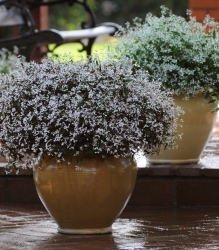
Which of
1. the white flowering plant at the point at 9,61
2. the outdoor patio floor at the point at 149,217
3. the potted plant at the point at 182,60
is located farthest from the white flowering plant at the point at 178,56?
the white flowering plant at the point at 9,61

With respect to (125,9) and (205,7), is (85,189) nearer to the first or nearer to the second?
(205,7)

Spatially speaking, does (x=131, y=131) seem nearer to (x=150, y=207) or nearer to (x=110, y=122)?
(x=110, y=122)

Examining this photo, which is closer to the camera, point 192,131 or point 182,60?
point 182,60

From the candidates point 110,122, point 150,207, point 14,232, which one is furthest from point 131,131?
point 150,207

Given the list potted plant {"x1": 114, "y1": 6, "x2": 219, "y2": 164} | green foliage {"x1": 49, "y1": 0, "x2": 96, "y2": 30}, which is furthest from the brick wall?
green foliage {"x1": 49, "y1": 0, "x2": 96, "y2": 30}

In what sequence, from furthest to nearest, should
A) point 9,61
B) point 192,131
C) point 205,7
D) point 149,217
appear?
point 205,7 → point 9,61 → point 192,131 → point 149,217

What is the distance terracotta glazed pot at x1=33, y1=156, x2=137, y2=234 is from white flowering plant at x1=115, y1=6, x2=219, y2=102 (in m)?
0.81

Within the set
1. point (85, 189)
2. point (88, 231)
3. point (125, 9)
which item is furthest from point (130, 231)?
point (125, 9)

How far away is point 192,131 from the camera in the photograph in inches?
201

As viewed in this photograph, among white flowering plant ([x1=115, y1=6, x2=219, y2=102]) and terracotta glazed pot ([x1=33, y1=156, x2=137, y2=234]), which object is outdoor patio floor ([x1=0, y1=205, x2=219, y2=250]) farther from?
white flowering plant ([x1=115, y1=6, x2=219, y2=102])

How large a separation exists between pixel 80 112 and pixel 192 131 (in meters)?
1.23

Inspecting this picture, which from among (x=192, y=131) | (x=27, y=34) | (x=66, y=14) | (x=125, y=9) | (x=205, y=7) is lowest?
(x=192, y=131)

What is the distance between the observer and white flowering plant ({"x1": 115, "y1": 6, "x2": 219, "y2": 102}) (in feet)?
16.1

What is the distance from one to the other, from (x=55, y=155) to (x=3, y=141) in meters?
0.25
